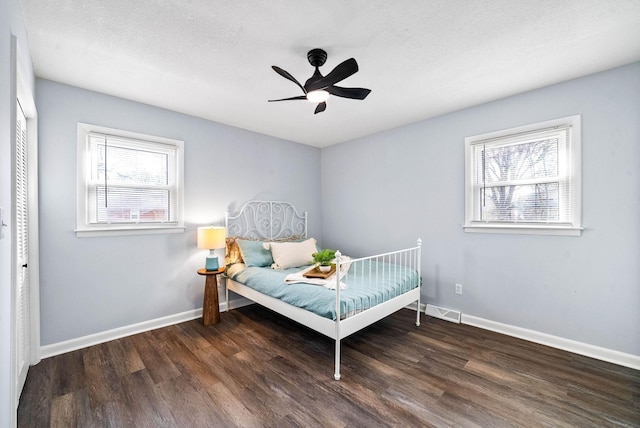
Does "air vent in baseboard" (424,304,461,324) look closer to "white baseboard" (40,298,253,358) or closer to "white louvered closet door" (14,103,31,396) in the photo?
"white baseboard" (40,298,253,358)

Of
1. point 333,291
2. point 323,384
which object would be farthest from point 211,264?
point 323,384

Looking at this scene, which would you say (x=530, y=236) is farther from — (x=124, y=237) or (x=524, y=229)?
(x=124, y=237)

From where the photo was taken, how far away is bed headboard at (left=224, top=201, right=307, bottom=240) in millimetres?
3838

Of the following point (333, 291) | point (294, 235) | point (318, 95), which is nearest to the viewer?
point (318, 95)

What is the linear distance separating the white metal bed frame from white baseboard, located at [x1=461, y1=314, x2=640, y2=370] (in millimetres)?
704

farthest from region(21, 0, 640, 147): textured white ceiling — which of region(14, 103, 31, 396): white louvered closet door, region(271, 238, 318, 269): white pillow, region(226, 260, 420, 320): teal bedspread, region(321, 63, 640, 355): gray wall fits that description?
region(226, 260, 420, 320): teal bedspread

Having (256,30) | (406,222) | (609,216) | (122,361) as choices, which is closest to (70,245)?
(122,361)

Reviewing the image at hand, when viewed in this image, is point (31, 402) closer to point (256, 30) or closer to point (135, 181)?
point (135, 181)

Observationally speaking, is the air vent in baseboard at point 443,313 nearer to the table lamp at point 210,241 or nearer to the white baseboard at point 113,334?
the table lamp at point 210,241

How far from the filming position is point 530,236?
278 cm

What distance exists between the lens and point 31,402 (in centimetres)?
189

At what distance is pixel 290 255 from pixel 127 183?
1984 mm

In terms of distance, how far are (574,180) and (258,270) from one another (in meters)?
3.28

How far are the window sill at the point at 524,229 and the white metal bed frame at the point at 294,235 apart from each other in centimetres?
64
